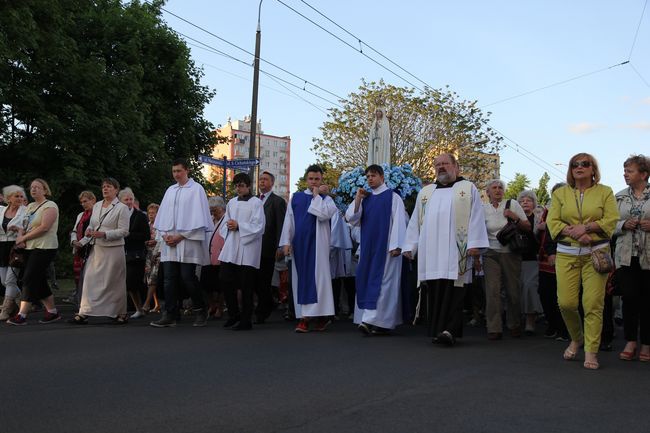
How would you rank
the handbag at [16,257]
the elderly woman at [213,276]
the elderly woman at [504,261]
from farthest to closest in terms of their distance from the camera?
the elderly woman at [213,276] → the handbag at [16,257] → the elderly woman at [504,261]

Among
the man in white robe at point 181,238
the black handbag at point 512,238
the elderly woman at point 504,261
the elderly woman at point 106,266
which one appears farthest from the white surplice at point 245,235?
the black handbag at point 512,238

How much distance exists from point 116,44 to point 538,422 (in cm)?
2569

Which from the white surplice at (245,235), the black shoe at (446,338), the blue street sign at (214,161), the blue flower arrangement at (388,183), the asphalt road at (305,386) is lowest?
the asphalt road at (305,386)

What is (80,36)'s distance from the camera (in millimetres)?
26594

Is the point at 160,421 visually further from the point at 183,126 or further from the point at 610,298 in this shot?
the point at 183,126

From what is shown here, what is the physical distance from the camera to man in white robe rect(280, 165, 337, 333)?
8.98 metres

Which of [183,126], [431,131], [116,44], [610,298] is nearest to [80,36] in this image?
[116,44]

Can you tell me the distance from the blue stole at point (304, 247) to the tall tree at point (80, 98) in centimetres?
1246

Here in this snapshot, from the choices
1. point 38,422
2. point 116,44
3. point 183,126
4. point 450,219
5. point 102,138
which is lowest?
point 38,422

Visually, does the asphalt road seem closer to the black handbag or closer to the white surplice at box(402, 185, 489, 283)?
the white surplice at box(402, 185, 489, 283)

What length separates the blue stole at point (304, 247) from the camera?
9.02 metres

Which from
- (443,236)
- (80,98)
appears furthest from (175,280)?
(80,98)

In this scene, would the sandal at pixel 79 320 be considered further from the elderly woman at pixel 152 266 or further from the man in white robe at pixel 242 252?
the man in white robe at pixel 242 252

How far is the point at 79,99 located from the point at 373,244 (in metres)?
17.9
